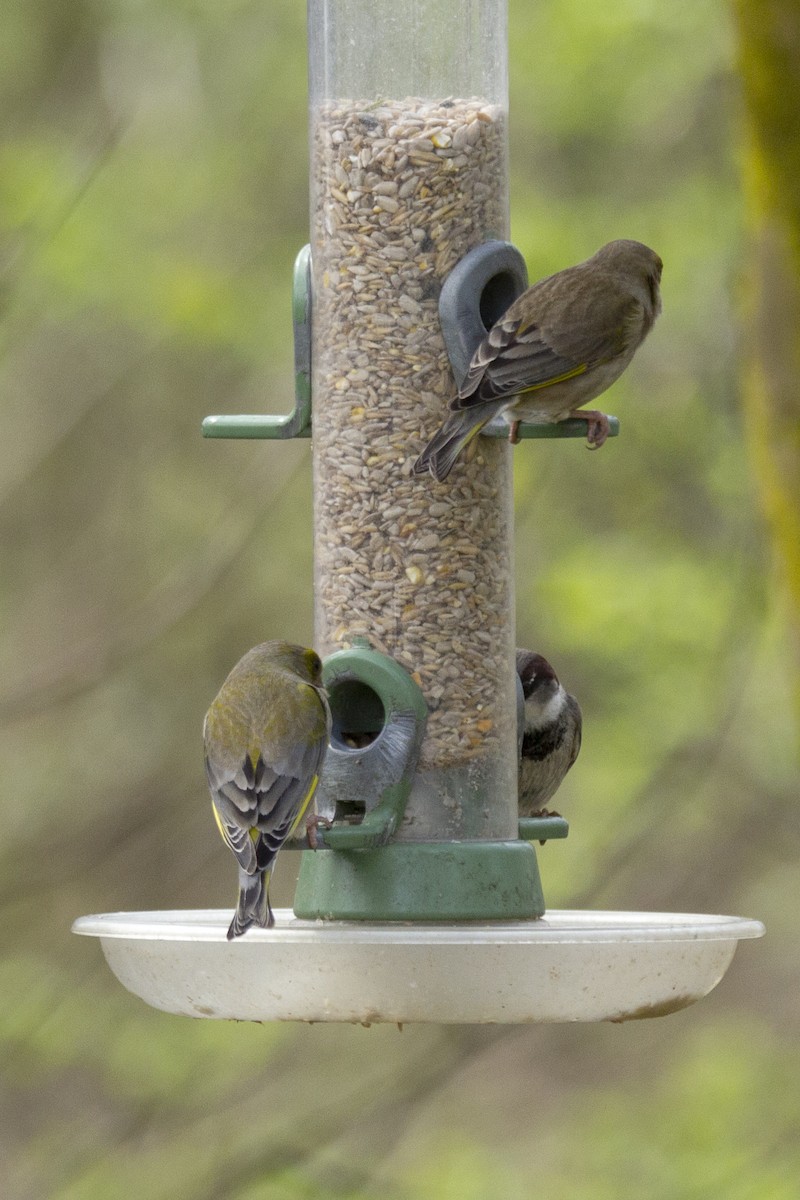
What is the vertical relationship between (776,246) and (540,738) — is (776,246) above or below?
above

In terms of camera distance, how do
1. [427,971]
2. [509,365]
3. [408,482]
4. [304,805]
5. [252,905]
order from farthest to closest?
[408,482] < [509,365] < [304,805] < [252,905] < [427,971]

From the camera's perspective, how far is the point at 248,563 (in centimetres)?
1269

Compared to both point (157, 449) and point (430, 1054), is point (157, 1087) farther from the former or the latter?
point (157, 449)

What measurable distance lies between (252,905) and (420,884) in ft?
2.13

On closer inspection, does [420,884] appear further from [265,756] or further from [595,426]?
[595,426]

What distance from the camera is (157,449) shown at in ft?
44.2

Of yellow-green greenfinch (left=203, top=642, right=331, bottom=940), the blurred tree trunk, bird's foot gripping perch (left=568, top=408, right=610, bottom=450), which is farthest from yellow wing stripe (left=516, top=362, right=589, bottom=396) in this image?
the blurred tree trunk

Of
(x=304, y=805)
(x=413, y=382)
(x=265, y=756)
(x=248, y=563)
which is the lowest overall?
(x=248, y=563)

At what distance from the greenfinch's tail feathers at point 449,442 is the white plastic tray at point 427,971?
150 centimetres

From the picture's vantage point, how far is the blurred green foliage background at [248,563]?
37.7 ft

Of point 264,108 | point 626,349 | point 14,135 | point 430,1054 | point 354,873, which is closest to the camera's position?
point 354,873

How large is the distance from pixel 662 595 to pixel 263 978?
7.90 meters

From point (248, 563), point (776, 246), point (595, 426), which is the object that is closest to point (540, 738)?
point (595, 426)

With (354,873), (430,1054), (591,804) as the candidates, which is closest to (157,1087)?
(430,1054)
